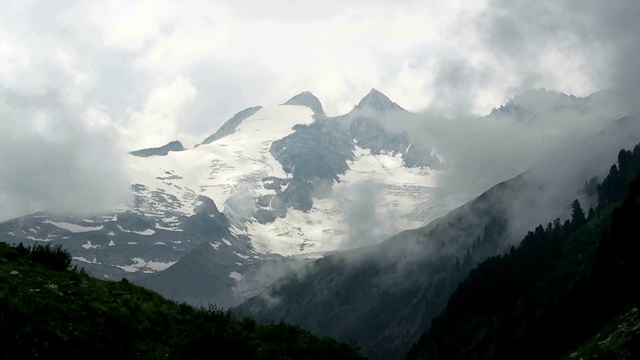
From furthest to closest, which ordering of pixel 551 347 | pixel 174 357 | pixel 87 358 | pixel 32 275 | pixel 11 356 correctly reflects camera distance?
1. pixel 551 347
2. pixel 32 275
3. pixel 174 357
4. pixel 87 358
5. pixel 11 356

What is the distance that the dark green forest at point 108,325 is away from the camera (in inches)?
868

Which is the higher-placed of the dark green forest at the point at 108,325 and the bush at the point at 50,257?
the bush at the point at 50,257

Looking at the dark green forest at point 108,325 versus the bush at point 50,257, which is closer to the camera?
the dark green forest at point 108,325

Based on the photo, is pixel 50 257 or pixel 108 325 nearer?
pixel 108 325

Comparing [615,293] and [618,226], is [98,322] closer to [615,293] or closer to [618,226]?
[615,293]

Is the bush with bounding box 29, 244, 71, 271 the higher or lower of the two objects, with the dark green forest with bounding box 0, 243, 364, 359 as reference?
higher

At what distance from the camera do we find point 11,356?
2047 cm

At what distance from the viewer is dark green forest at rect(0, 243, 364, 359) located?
2205cm

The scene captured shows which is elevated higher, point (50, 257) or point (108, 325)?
point (50, 257)

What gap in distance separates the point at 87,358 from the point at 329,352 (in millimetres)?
10526

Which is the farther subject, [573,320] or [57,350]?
[573,320]

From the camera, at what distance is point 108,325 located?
24344 mm

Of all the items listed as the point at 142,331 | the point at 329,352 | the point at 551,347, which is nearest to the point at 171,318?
the point at 142,331

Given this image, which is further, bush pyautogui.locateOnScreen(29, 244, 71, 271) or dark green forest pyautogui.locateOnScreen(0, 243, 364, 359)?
bush pyautogui.locateOnScreen(29, 244, 71, 271)
